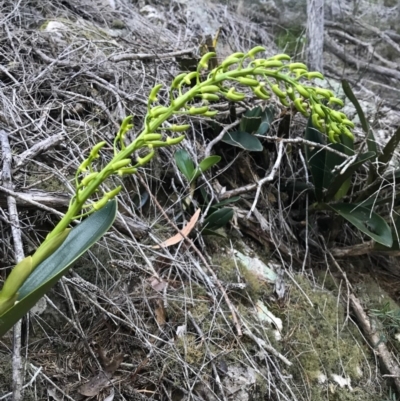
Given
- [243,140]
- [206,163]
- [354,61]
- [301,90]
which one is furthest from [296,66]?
[354,61]

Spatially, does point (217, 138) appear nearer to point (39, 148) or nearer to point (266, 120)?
point (266, 120)

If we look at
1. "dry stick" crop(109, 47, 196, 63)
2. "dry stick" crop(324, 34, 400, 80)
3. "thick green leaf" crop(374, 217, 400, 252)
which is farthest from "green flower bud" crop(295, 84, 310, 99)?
"dry stick" crop(324, 34, 400, 80)

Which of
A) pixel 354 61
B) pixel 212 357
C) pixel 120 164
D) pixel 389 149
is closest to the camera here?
pixel 120 164

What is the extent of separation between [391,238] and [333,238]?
0.28 metres

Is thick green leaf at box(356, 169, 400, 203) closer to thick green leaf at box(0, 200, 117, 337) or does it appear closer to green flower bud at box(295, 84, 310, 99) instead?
green flower bud at box(295, 84, 310, 99)

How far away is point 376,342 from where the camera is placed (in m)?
1.59

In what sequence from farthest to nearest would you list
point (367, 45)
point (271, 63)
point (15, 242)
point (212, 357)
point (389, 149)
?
point (367, 45)
point (389, 149)
point (212, 357)
point (15, 242)
point (271, 63)

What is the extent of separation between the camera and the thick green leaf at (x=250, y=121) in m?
1.79

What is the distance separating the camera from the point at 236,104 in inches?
76.6

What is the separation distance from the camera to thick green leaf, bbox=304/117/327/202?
1.76 metres

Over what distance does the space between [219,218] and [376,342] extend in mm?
665

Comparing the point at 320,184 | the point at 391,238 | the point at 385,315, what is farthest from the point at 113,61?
the point at 385,315

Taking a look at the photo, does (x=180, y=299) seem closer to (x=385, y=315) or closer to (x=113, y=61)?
(x=385, y=315)

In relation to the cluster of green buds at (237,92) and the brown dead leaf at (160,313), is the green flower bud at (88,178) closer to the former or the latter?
the cluster of green buds at (237,92)
